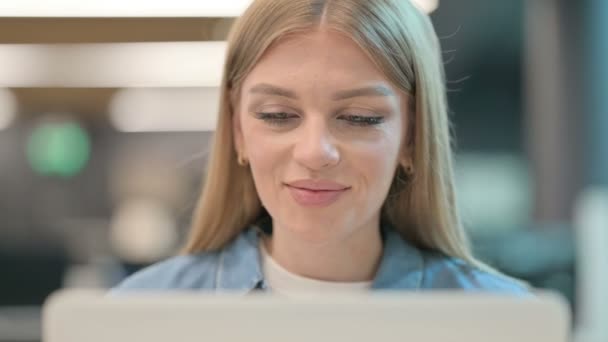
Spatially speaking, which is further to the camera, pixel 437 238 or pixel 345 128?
pixel 437 238

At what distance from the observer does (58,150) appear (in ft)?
18.6

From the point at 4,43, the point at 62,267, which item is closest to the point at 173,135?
the point at 4,43

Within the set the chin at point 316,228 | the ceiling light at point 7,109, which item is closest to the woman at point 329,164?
the chin at point 316,228

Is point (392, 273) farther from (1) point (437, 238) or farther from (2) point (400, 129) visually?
(2) point (400, 129)

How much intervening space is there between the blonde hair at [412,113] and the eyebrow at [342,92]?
29 mm

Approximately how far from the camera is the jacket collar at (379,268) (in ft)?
4.55

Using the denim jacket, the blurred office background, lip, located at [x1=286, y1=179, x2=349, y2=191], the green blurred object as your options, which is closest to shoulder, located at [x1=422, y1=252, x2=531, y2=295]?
the denim jacket

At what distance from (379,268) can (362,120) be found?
0.32 metres

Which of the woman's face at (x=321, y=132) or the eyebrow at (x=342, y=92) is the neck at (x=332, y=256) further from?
the eyebrow at (x=342, y=92)

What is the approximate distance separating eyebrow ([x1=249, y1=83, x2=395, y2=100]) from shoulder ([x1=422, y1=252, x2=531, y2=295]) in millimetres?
363

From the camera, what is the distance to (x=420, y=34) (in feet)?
4.43

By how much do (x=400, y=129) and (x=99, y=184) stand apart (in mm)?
4828

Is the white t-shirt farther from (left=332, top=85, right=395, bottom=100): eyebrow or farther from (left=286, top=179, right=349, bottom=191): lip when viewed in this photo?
(left=332, top=85, right=395, bottom=100): eyebrow

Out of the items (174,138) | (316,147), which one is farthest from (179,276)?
(174,138)
